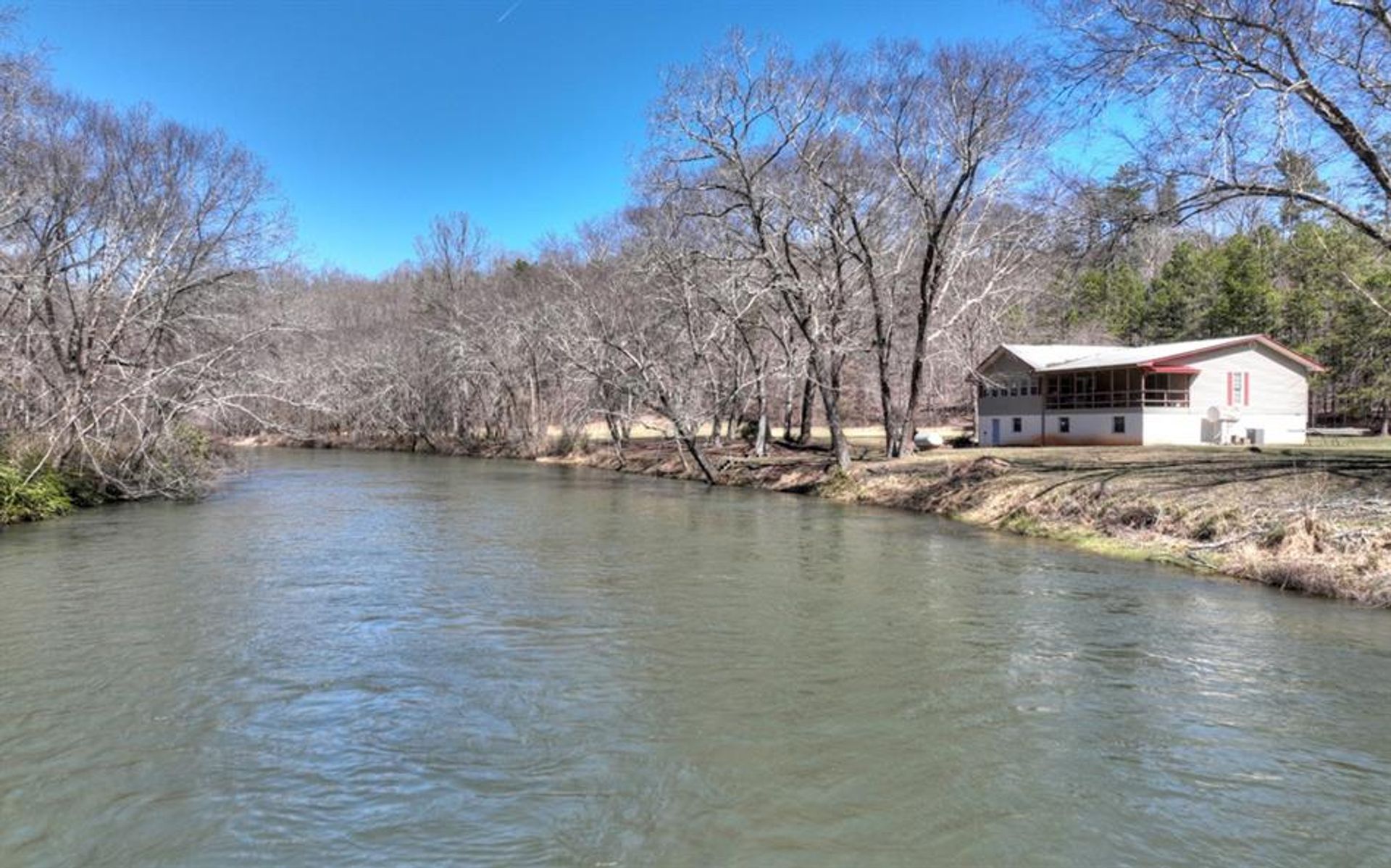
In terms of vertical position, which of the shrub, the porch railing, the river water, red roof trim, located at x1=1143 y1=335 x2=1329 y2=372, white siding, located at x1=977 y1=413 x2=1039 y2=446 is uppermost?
red roof trim, located at x1=1143 y1=335 x2=1329 y2=372

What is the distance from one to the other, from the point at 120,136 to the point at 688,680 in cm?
2749

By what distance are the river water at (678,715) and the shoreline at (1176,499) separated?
3.75ft

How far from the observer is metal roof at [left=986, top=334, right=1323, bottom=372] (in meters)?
32.2

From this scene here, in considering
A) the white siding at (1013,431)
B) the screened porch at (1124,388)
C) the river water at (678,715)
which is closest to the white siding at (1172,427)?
the screened porch at (1124,388)

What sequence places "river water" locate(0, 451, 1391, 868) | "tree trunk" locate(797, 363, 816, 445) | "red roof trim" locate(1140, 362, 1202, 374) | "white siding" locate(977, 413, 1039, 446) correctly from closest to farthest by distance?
"river water" locate(0, 451, 1391, 868) < "red roof trim" locate(1140, 362, 1202, 374) < "white siding" locate(977, 413, 1039, 446) < "tree trunk" locate(797, 363, 816, 445)

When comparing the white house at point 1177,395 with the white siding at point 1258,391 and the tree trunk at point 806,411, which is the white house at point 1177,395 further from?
the tree trunk at point 806,411

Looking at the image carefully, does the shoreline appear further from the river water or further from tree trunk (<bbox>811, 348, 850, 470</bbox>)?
the river water

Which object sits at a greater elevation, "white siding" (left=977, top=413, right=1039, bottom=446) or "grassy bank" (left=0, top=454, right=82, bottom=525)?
"white siding" (left=977, top=413, right=1039, bottom=446)

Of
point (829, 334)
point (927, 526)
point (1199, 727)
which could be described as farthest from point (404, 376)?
point (1199, 727)

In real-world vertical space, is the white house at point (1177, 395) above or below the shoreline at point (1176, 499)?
above

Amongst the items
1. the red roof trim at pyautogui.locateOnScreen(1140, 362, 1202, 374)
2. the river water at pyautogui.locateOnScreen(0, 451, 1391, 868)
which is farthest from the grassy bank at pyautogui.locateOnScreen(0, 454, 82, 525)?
the red roof trim at pyautogui.locateOnScreen(1140, 362, 1202, 374)

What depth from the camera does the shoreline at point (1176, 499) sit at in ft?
41.6

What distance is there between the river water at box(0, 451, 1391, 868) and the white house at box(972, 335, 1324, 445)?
2110cm

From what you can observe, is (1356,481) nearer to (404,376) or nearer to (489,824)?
(489,824)
